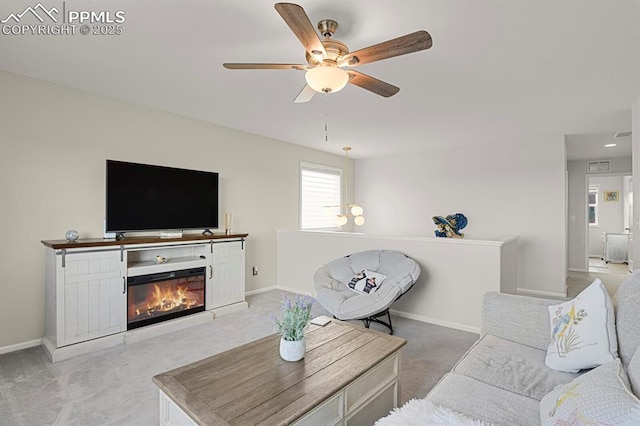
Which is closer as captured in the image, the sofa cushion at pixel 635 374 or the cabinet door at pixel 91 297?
the sofa cushion at pixel 635 374

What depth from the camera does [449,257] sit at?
12.2ft

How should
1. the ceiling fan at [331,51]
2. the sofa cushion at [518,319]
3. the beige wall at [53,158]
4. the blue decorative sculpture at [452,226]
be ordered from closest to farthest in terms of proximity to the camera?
1. the ceiling fan at [331,51]
2. the sofa cushion at [518,319]
3. the beige wall at [53,158]
4. the blue decorative sculpture at [452,226]

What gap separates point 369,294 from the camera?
335cm

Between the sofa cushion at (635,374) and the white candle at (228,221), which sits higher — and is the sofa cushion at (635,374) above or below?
below

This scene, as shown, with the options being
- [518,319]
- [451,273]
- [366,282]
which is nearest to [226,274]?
[366,282]

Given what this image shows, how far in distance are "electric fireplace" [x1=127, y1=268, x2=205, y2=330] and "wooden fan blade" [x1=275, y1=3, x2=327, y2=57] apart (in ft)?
9.37

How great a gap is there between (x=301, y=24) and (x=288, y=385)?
1.73 m

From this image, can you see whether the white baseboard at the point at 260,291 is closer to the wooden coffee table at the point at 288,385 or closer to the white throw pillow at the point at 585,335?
the wooden coffee table at the point at 288,385

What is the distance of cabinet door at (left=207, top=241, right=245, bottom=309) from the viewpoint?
157 inches

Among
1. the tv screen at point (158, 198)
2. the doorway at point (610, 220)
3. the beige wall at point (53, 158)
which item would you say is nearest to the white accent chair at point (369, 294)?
the tv screen at point (158, 198)

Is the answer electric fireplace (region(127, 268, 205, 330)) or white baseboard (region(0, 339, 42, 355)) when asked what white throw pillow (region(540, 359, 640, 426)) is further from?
white baseboard (region(0, 339, 42, 355))

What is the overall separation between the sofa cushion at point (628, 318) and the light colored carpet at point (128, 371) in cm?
125

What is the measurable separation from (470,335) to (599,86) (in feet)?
8.92

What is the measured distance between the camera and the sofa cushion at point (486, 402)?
4.20 feet
